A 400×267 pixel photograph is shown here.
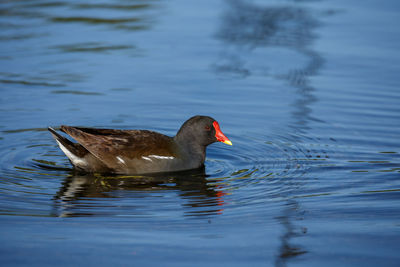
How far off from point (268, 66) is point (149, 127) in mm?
2911

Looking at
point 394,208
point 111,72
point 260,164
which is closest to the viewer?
point 394,208

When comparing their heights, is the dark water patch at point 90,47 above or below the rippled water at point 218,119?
above

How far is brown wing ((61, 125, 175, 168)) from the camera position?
23.2 feet

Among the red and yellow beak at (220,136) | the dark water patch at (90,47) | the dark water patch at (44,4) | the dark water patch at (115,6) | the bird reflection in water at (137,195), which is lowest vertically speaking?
the bird reflection in water at (137,195)

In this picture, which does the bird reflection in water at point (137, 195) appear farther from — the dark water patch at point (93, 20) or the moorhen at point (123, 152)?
the dark water patch at point (93, 20)

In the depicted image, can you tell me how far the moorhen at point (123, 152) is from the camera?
7.07 meters

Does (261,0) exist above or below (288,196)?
above

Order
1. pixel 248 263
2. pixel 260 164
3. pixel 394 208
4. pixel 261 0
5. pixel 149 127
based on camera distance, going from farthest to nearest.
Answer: pixel 261 0, pixel 149 127, pixel 260 164, pixel 394 208, pixel 248 263

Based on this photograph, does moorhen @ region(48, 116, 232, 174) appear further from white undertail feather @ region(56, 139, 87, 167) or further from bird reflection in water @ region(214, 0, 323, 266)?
bird reflection in water @ region(214, 0, 323, 266)

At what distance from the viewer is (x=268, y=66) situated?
10570 mm

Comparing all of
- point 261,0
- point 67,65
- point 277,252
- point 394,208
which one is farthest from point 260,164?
point 261,0

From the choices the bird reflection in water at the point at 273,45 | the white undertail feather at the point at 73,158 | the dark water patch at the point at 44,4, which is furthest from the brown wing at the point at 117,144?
the dark water patch at the point at 44,4

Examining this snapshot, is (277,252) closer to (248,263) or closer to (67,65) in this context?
(248,263)

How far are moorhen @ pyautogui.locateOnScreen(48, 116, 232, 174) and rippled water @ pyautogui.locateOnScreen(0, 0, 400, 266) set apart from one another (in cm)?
17
